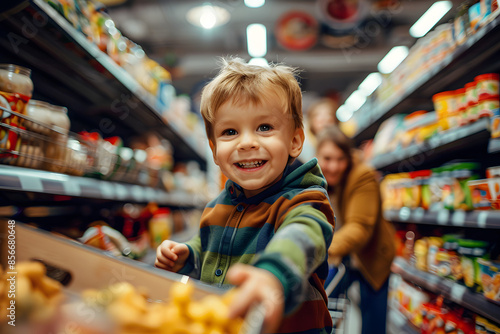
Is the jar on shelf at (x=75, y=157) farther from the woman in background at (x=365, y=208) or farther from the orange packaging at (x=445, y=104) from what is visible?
the orange packaging at (x=445, y=104)

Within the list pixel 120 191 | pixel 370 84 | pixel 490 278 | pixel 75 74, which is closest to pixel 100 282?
pixel 120 191

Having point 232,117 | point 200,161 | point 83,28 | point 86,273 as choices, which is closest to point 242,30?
point 200,161

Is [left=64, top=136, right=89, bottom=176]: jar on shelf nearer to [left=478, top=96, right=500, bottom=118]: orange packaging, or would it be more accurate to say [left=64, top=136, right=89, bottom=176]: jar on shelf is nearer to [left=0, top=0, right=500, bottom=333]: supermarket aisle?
[left=0, top=0, right=500, bottom=333]: supermarket aisle

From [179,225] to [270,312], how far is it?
287 cm

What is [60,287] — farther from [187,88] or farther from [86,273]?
[187,88]

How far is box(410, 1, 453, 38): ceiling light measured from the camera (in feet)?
7.31

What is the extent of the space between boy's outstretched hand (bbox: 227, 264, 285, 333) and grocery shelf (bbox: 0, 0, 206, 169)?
116 cm

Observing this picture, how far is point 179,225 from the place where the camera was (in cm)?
323

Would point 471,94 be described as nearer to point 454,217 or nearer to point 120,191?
point 454,217

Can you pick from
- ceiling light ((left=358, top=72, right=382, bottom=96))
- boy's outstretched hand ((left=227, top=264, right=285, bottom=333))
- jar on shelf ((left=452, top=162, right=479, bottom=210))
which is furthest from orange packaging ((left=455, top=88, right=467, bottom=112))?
ceiling light ((left=358, top=72, right=382, bottom=96))

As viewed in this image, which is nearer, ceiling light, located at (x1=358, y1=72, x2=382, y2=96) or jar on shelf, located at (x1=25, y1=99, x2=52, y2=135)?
jar on shelf, located at (x1=25, y1=99, x2=52, y2=135)

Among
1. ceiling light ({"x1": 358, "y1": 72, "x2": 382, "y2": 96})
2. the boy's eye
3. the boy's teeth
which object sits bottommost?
the boy's teeth

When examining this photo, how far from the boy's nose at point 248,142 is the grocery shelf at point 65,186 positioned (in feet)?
2.11

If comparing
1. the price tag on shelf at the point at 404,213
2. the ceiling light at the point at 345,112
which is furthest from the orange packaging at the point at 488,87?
the ceiling light at the point at 345,112
